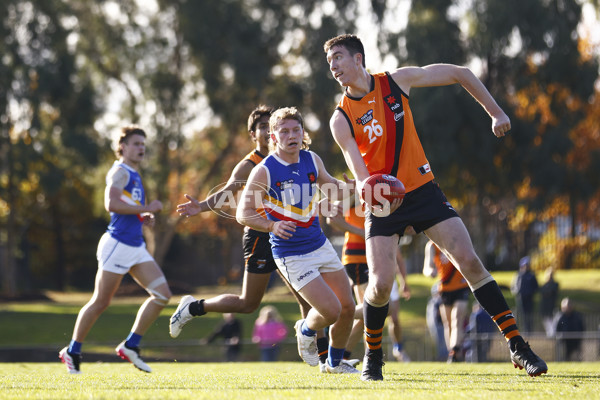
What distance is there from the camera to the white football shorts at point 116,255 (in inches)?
340

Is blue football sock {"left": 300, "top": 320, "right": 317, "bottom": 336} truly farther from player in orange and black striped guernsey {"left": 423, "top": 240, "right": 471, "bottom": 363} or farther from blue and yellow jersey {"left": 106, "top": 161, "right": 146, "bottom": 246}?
player in orange and black striped guernsey {"left": 423, "top": 240, "right": 471, "bottom": 363}

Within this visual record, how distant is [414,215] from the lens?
6.27 m

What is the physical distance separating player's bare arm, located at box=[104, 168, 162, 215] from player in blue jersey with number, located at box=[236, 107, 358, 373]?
72.5 inches

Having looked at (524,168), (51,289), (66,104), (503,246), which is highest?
(66,104)

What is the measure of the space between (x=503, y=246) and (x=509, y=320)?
37.7 meters

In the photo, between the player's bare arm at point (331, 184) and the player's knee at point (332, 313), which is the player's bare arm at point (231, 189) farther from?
the player's knee at point (332, 313)

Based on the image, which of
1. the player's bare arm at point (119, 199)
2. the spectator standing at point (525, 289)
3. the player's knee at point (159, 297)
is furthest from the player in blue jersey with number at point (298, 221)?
the spectator standing at point (525, 289)

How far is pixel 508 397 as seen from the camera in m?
4.80

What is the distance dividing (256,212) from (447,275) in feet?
19.7

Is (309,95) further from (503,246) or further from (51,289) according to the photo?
(51,289)

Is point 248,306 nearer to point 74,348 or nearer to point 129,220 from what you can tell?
point 129,220

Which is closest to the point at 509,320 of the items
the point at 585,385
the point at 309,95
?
the point at 585,385

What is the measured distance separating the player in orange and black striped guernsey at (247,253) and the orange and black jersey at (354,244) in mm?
1262

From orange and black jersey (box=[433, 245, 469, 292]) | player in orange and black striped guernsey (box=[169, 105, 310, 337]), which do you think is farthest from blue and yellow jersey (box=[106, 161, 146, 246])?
orange and black jersey (box=[433, 245, 469, 292])
